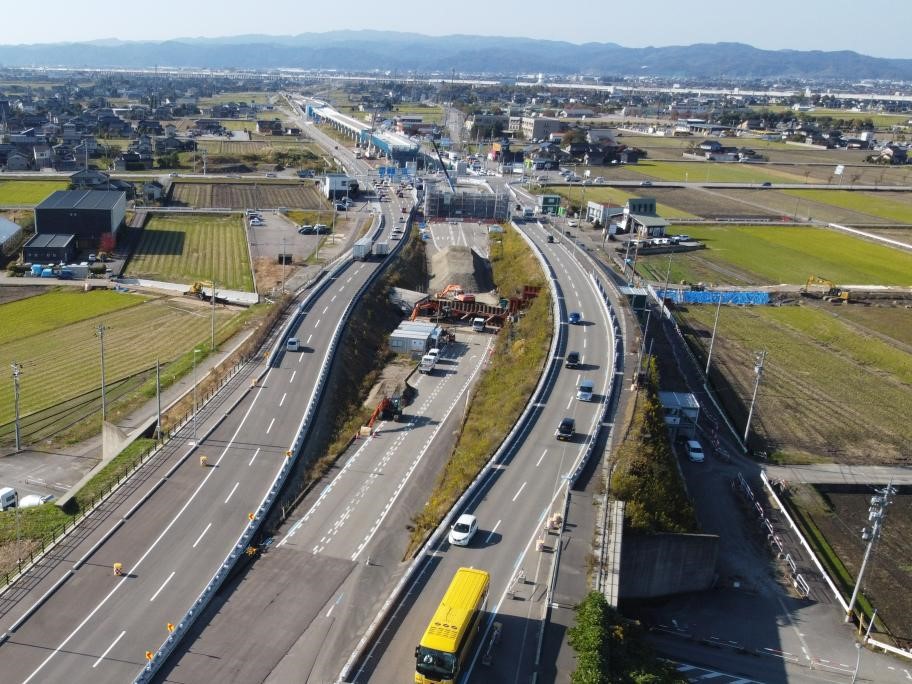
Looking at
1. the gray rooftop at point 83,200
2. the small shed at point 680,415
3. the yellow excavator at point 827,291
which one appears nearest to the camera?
the small shed at point 680,415

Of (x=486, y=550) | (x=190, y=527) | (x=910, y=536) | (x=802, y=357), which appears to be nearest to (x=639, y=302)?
(x=802, y=357)

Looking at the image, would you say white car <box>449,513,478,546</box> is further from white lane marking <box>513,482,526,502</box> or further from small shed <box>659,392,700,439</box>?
small shed <box>659,392,700,439</box>

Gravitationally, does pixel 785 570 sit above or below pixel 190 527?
below

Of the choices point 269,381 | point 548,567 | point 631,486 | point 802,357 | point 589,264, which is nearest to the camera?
point 548,567

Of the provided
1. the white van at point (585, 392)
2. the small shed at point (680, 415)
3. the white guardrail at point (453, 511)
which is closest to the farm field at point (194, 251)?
the white guardrail at point (453, 511)

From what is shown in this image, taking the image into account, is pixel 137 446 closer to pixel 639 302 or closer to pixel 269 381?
pixel 269 381

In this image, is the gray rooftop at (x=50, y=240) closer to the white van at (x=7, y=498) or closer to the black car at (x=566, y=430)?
the white van at (x=7, y=498)
